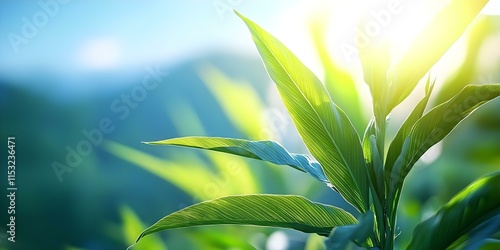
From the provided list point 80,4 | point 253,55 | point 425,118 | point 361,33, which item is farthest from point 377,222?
point 80,4

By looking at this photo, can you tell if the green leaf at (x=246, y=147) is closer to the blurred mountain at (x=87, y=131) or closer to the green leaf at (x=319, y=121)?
the green leaf at (x=319, y=121)

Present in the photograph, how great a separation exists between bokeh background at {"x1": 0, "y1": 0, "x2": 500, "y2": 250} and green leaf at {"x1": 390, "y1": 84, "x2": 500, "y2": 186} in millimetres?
592

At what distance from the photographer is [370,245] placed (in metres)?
0.99

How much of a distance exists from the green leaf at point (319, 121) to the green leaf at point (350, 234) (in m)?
0.15

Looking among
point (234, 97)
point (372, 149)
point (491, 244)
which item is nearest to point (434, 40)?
point (372, 149)

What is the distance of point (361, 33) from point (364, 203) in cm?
27

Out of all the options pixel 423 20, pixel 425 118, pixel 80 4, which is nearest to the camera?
pixel 425 118

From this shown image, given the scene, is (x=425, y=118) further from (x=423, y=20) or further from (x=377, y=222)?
(x=423, y=20)

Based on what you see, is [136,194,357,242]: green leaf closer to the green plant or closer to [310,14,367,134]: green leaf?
the green plant

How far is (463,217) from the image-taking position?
917 mm

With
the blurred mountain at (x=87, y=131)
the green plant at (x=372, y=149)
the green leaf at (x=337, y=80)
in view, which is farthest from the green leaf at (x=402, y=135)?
the blurred mountain at (x=87, y=131)

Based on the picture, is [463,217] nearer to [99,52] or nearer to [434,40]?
[434,40]

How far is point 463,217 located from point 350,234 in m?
0.21

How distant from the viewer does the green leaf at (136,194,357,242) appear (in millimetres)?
974
